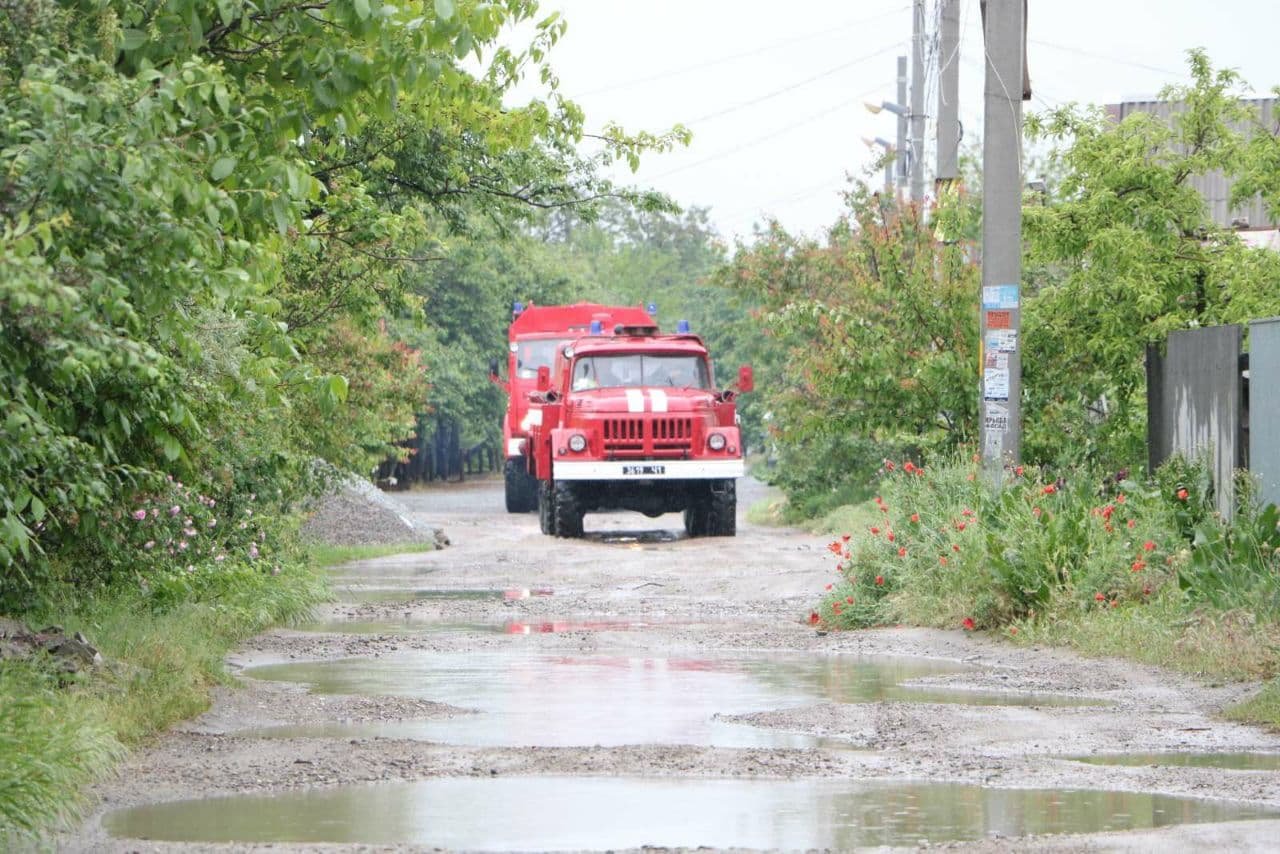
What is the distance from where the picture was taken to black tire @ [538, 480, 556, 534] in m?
27.1

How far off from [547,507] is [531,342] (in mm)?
7670

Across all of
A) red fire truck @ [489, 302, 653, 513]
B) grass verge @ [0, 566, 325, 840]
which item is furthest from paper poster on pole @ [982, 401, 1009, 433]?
red fire truck @ [489, 302, 653, 513]

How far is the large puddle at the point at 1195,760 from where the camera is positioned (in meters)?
8.80

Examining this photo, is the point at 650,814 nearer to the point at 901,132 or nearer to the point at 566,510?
the point at 566,510

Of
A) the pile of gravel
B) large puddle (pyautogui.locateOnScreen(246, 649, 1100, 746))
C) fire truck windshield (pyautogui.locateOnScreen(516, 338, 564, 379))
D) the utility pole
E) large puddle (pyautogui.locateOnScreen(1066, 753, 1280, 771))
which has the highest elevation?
the utility pole

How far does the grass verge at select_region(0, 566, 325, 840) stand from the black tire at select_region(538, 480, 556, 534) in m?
11.5

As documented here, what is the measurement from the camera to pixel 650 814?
7660 millimetres

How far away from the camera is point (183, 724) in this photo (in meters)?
10.1

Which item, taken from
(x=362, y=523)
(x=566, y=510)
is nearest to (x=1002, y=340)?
(x=566, y=510)

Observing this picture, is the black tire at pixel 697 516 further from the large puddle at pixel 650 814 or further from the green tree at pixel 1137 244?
the large puddle at pixel 650 814

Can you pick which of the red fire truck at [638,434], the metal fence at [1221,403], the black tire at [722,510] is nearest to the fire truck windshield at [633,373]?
the red fire truck at [638,434]

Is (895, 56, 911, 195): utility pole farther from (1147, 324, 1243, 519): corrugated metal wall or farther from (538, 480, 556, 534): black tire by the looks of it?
(1147, 324, 1243, 519): corrugated metal wall

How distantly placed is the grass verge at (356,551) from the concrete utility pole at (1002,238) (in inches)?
334

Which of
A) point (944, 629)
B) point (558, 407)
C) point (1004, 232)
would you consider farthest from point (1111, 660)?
point (558, 407)
